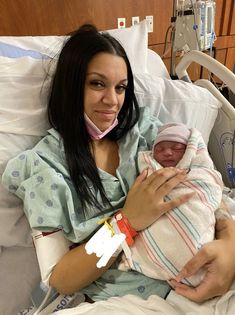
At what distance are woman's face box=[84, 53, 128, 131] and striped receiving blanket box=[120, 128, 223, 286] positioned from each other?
38 cm

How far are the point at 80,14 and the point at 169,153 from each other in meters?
1.82

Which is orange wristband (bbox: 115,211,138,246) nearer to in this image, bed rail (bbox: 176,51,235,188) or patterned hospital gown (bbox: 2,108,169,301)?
patterned hospital gown (bbox: 2,108,169,301)

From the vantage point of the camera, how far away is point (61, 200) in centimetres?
94

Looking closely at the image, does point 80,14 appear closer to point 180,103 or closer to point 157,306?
point 180,103

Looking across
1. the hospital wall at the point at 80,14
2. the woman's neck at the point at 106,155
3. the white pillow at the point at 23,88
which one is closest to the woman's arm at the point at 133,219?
the woman's neck at the point at 106,155

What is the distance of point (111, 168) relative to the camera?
3.77 feet

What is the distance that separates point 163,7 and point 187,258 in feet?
8.44

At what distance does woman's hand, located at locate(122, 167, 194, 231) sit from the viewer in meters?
0.90

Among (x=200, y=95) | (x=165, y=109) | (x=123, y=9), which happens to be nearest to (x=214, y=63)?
(x=200, y=95)

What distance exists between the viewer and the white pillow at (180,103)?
55.9 inches

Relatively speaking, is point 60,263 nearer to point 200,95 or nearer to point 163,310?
point 163,310

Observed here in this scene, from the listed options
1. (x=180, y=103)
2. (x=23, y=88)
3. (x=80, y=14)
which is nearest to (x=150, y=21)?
(x=80, y=14)

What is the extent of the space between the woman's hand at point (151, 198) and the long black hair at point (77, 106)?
0.40 ft

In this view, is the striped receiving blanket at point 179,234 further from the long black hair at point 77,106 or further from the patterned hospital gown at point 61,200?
the long black hair at point 77,106
